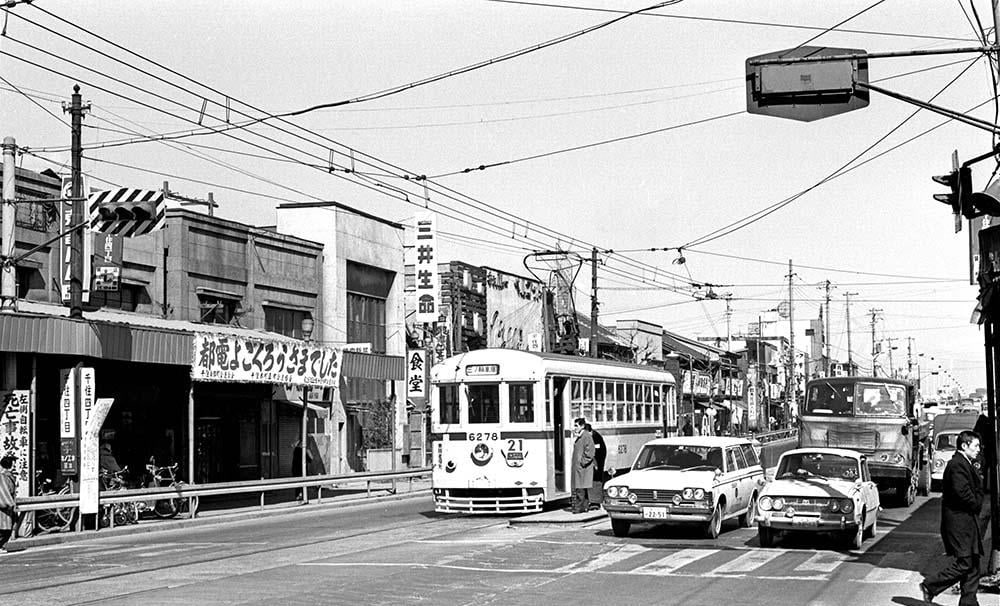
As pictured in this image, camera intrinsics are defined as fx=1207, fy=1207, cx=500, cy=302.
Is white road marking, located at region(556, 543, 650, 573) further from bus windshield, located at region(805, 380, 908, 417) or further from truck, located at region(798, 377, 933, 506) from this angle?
bus windshield, located at region(805, 380, 908, 417)

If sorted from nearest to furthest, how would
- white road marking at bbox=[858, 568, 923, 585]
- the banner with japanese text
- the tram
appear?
white road marking at bbox=[858, 568, 923, 585] < the tram < the banner with japanese text

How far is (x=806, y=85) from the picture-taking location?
43.2ft

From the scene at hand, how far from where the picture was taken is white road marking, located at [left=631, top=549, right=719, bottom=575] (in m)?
15.7

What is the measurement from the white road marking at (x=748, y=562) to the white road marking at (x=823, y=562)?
0.53 meters

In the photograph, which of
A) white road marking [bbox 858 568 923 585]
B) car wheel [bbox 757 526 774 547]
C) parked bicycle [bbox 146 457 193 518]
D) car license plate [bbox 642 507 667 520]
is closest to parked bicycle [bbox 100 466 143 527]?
parked bicycle [bbox 146 457 193 518]

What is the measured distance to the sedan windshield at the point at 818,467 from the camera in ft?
65.6

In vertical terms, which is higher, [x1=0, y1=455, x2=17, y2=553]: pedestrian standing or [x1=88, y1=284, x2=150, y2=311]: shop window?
[x1=88, y1=284, x2=150, y2=311]: shop window

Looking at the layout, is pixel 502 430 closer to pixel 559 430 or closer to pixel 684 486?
pixel 559 430

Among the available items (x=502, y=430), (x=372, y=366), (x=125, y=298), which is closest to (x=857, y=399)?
(x=502, y=430)

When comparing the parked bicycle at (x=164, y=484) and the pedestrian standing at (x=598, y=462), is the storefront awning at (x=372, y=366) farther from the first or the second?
the pedestrian standing at (x=598, y=462)

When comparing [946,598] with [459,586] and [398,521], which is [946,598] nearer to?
[459,586]

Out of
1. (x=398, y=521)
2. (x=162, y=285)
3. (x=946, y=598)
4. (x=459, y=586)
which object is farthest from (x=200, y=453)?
(x=946, y=598)

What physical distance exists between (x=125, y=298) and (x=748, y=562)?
22.6 m

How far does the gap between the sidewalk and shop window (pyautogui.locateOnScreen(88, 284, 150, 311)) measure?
6482 mm
